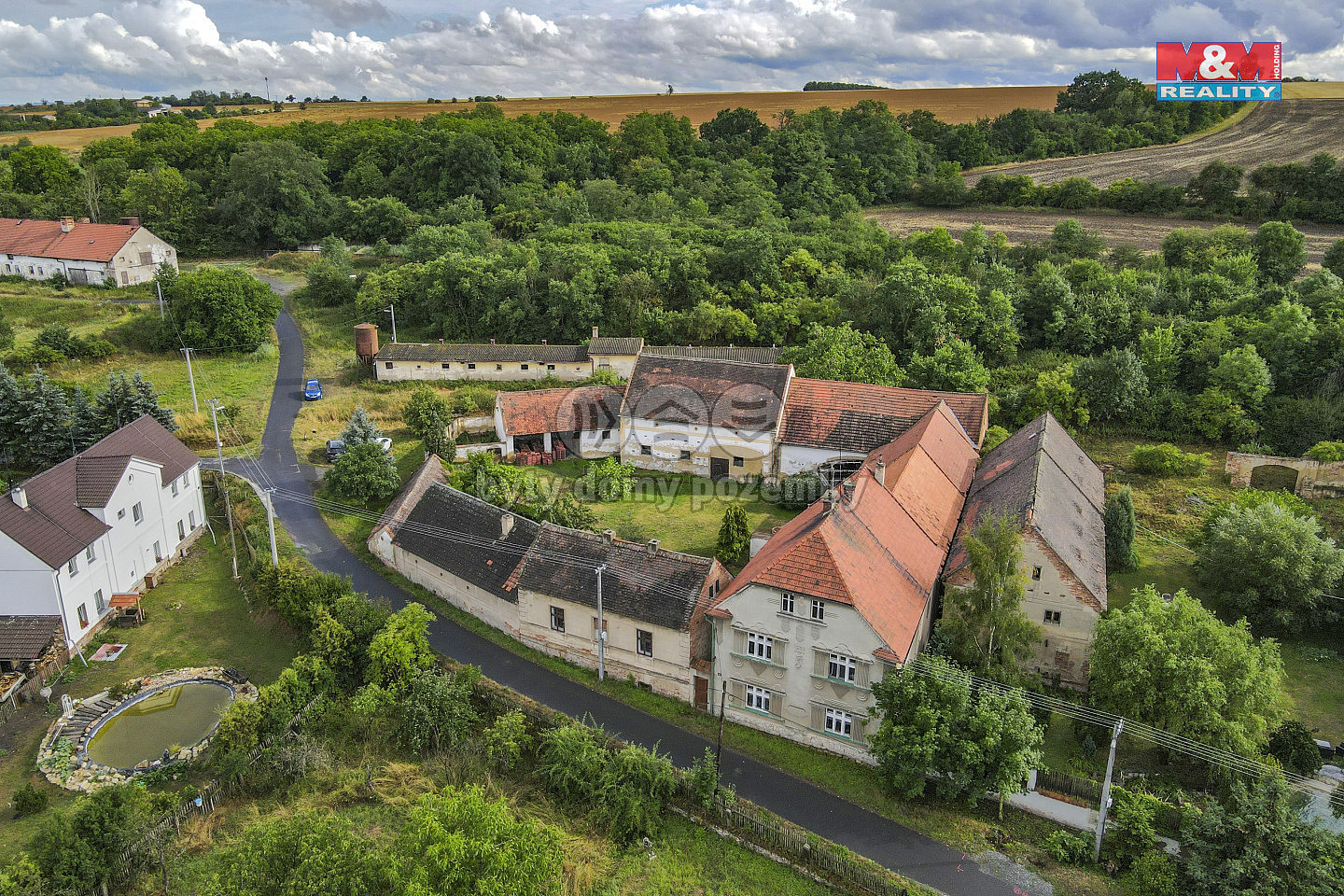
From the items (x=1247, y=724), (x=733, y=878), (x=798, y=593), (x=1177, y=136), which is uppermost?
(x=1177, y=136)

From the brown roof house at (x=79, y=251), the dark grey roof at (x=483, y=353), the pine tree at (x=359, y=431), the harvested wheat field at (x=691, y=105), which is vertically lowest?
the pine tree at (x=359, y=431)

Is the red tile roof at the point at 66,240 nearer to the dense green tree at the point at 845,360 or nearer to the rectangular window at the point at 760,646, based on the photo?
the dense green tree at the point at 845,360

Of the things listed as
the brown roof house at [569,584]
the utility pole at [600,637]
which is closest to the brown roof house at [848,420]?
the brown roof house at [569,584]

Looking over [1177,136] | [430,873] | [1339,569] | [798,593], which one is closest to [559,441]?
[798,593]

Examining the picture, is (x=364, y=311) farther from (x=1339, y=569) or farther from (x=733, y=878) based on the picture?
(x=1339, y=569)

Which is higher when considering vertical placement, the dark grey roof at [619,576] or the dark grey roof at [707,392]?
the dark grey roof at [707,392]

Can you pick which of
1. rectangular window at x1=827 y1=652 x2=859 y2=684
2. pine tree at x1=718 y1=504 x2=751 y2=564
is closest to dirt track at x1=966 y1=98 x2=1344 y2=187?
pine tree at x1=718 y1=504 x2=751 y2=564

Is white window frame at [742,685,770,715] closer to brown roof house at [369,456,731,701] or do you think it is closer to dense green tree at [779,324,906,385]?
brown roof house at [369,456,731,701]

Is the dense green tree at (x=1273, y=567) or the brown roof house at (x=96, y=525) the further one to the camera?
the brown roof house at (x=96, y=525)
